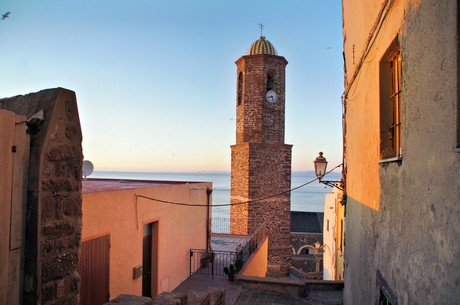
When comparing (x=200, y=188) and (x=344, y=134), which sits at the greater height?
(x=344, y=134)

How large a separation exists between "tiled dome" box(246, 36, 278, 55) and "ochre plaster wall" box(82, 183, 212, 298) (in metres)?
12.3

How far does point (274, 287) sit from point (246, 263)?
7.59ft

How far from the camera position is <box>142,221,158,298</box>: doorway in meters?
9.12

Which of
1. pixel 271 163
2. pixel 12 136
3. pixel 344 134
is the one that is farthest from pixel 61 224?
pixel 271 163

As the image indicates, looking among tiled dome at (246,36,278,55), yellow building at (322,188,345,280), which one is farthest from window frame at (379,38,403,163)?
tiled dome at (246,36,278,55)

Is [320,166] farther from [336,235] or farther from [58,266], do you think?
[58,266]

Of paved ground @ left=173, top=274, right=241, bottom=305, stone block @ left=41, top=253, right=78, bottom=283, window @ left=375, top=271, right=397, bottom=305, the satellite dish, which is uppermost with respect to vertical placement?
the satellite dish

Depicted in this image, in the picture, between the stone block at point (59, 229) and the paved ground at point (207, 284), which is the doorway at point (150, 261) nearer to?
the paved ground at point (207, 284)

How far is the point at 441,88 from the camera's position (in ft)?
7.95

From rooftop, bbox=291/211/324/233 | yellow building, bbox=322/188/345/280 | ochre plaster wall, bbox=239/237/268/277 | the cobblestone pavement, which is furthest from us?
rooftop, bbox=291/211/324/233

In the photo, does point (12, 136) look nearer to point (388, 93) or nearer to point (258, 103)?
point (388, 93)

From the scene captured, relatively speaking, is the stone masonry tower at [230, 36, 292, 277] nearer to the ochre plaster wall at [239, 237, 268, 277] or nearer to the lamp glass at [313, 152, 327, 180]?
the ochre plaster wall at [239, 237, 268, 277]

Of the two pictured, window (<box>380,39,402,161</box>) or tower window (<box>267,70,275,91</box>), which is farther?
tower window (<box>267,70,275,91</box>)

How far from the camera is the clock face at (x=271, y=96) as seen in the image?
2205 centimetres
